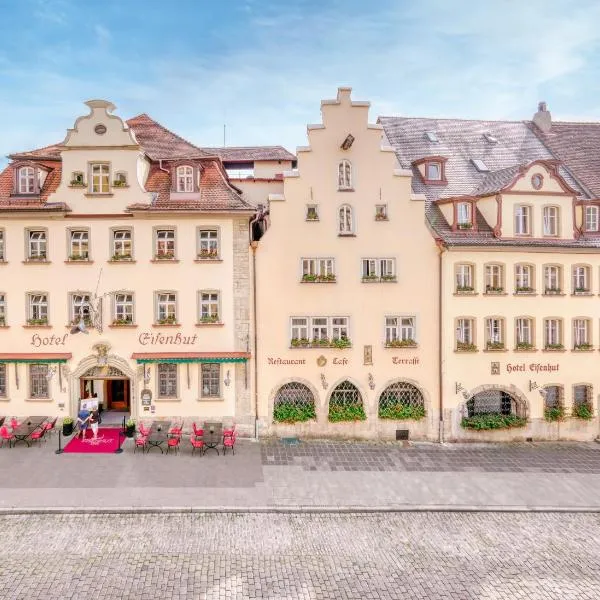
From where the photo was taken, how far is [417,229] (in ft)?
77.3

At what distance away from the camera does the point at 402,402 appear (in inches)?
944

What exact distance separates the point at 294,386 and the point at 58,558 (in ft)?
41.7

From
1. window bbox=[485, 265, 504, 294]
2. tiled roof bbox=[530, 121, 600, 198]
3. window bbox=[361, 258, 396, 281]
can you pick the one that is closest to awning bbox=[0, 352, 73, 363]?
window bbox=[361, 258, 396, 281]

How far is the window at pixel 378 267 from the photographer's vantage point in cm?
2357

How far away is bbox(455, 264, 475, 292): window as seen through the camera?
23.7m

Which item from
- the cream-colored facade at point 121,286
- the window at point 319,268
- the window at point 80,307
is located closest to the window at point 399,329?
the window at point 319,268

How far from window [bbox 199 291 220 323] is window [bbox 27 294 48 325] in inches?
297

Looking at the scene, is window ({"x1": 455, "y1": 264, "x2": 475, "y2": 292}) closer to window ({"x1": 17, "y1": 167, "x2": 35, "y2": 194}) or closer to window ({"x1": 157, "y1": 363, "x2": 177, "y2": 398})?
window ({"x1": 157, "y1": 363, "x2": 177, "y2": 398})

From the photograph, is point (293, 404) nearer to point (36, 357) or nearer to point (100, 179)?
point (36, 357)

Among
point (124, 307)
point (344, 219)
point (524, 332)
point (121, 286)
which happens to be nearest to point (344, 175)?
point (344, 219)

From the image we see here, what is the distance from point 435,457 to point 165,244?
53.5 feet

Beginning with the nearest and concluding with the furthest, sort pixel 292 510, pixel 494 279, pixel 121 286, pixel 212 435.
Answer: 1. pixel 292 510
2. pixel 212 435
3. pixel 121 286
4. pixel 494 279

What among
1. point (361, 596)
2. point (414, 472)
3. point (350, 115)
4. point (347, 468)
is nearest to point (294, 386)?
point (347, 468)

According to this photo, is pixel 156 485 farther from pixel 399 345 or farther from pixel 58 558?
pixel 399 345
